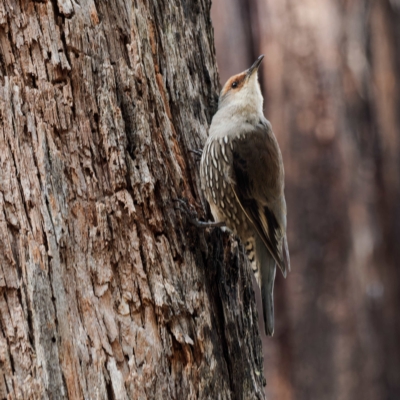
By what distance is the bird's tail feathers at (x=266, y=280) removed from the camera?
10.3 feet

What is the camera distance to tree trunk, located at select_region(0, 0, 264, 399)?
2127mm

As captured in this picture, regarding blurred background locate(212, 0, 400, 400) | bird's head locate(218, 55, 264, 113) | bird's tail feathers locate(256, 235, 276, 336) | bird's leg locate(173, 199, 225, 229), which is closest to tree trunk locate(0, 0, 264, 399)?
bird's leg locate(173, 199, 225, 229)

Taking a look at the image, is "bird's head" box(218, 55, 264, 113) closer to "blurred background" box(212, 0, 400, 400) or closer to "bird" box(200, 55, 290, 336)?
"bird" box(200, 55, 290, 336)

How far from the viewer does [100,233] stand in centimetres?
231

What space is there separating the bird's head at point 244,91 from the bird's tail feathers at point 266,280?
0.87 m

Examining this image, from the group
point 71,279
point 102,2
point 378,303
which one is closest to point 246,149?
point 102,2

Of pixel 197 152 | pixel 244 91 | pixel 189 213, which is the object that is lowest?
pixel 189 213

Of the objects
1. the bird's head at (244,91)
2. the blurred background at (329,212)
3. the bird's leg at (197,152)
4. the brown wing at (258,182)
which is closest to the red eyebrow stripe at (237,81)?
the bird's head at (244,91)

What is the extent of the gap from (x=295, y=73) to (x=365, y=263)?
2.09 meters

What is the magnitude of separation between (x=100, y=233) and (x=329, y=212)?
12.6ft

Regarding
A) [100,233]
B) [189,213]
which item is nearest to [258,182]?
[189,213]

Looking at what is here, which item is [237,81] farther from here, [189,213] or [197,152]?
[189,213]

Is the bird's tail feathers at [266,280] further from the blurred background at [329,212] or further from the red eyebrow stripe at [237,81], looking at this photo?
the blurred background at [329,212]

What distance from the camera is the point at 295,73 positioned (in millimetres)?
5844
